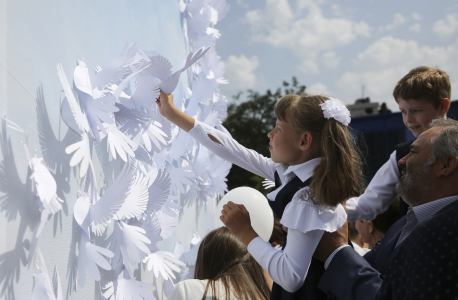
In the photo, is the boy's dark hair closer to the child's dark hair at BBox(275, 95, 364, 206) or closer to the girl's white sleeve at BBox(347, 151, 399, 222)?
the girl's white sleeve at BBox(347, 151, 399, 222)

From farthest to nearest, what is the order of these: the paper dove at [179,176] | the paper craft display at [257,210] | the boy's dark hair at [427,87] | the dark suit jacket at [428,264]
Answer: the paper craft display at [257,210], the boy's dark hair at [427,87], the paper dove at [179,176], the dark suit jacket at [428,264]

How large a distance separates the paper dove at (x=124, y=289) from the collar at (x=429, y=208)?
2.83 feet

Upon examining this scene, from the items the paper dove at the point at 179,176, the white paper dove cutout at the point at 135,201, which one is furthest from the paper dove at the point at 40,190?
the paper dove at the point at 179,176

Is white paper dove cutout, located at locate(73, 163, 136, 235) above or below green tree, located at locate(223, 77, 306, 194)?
below

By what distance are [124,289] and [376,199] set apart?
1285mm

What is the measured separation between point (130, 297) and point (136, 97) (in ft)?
2.06

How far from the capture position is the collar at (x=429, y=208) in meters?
1.19

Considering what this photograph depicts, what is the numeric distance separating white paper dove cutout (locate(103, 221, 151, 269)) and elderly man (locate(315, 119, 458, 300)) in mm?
572

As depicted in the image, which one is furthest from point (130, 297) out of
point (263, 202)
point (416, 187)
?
point (263, 202)

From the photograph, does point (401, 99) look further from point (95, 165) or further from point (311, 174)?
point (95, 165)

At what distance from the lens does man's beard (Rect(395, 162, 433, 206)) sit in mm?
1230

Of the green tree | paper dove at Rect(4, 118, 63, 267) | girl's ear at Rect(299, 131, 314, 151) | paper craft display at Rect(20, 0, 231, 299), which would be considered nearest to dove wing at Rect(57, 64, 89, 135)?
paper craft display at Rect(20, 0, 231, 299)

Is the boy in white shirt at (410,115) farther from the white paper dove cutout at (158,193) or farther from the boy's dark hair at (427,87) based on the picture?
the white paper dove cutout at (158,193)

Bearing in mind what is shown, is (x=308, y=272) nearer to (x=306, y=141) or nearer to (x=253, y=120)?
(x=306, y=141)
